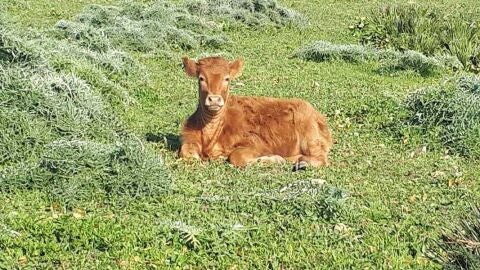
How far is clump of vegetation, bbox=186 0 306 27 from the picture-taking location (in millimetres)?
19422

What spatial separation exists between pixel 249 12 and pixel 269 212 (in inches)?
505

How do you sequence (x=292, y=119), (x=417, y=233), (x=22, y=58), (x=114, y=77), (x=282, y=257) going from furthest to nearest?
1. (x=114, y=77)
2. (x=22, y=58)
3. (x=292, y=119)
4. (x=417, y=233)
5. (x=282, y=257)

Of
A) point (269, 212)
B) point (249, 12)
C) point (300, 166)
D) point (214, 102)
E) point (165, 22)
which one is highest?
point (214, 102)

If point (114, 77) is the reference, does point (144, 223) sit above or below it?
above

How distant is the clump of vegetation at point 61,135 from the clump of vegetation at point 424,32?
6.41m

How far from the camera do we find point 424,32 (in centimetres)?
1697

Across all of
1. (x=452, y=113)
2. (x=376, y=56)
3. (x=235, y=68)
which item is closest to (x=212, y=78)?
(x=235, y=68)

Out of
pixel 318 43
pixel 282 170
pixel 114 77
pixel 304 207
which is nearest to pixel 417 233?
pixel 304 207

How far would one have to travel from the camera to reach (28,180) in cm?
777

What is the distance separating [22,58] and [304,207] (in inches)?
178

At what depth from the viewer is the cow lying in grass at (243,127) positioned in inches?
359

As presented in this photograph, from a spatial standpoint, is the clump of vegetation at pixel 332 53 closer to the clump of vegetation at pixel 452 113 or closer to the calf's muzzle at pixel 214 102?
the clump of vegetation at pixel 452 113

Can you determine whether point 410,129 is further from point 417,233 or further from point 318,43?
point 318,43

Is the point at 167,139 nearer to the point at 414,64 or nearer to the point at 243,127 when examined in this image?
the point at 243,127
